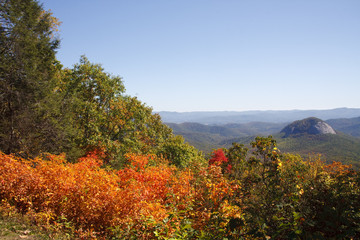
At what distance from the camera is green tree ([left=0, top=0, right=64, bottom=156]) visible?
13.7 m

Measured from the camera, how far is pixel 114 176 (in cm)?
919

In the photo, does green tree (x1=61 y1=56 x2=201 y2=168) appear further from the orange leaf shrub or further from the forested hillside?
the orange leaf shrub

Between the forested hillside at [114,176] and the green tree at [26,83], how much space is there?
0.07m


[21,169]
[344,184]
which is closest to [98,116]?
[21,169]

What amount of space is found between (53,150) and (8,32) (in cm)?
886

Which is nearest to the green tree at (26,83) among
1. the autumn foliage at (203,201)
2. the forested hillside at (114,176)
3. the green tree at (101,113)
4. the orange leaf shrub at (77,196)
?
the forested hillside at (114,176)

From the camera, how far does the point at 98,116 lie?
61.6 feet

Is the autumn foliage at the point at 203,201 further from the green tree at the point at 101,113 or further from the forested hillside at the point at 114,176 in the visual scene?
the green tree at the point at 101,113

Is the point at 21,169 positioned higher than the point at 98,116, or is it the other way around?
the point at 98,116

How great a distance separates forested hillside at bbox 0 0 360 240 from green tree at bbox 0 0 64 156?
73mm

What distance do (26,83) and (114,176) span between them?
10.6 m

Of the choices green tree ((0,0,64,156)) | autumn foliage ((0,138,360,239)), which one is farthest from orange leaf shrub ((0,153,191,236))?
green tree ((0,0,64,156))

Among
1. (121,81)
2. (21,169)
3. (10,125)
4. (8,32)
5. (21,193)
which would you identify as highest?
(8,32)

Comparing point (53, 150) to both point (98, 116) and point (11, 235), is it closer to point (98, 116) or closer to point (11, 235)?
point (98, 116)
